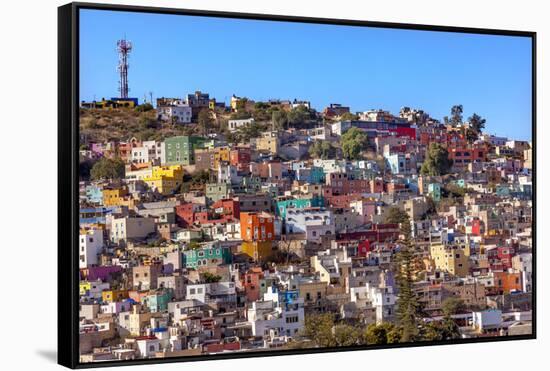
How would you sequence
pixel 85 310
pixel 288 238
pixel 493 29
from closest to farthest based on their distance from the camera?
pixel 85 310 < pixel 288 238 < pixel 493 29

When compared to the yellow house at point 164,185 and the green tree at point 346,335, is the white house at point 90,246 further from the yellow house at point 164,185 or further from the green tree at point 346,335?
the green tree at point 346,335

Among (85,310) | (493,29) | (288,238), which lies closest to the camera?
(85,310)

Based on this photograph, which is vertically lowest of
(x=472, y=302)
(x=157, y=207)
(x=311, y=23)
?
(x=472, y=302)

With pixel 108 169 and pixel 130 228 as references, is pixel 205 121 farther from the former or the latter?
pixel 130 228

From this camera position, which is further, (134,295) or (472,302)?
(472,302)

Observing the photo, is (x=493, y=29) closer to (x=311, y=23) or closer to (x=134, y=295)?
(x=311, y=23)

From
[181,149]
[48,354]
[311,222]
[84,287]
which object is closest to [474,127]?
[311,222]

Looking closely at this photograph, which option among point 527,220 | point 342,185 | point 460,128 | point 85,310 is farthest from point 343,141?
point 85,310

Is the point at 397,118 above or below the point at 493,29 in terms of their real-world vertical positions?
below

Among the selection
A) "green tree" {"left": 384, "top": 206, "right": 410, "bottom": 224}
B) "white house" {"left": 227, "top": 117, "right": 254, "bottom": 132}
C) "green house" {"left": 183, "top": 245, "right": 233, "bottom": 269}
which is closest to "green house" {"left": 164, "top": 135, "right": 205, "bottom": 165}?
"white house" {"left": 227, "top": 117, "right": 254, "bottom": 132}

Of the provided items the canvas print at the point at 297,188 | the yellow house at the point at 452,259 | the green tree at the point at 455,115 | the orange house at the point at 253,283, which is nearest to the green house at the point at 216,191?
the canvas print at the point at 297,188
